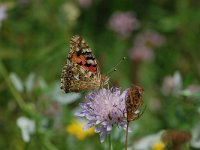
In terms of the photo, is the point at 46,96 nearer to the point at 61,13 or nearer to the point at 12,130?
the point at 12,130

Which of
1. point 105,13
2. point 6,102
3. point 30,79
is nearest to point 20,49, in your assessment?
point 6,102

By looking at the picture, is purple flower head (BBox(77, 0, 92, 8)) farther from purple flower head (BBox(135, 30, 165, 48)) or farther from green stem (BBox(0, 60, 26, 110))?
green stem (BBox(0, 60, 26, 110))

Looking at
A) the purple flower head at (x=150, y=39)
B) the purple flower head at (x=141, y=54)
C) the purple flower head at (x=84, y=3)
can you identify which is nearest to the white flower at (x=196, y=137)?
the purple flower head at (x=141, y=54)

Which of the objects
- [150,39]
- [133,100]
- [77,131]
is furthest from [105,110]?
[150,39]

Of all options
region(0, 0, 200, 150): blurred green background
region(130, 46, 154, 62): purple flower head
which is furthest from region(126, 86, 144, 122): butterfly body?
region(130, 46, 154, 62): purple flower head

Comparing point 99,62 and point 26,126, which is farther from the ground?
point 99,62

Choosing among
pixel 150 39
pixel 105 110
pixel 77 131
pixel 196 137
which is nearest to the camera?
pixel 105 110

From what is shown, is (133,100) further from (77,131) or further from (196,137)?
(77,131)

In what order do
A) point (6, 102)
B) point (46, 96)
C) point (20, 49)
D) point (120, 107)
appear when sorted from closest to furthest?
point (120, 107) → point (46, 96) → point (6, 102) → point (20, 49)
